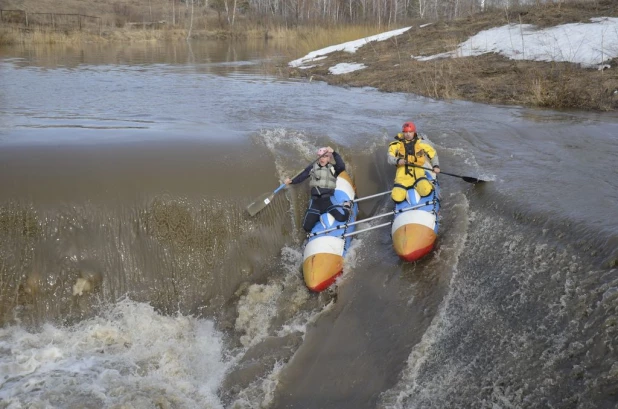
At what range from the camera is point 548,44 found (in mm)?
15234

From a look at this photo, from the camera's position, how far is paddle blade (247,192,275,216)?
277 inches

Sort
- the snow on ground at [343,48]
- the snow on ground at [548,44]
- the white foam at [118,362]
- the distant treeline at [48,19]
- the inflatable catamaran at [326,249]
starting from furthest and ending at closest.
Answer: the distant treeline at [48,19]
the snow on ground at [343,48]
the snow on ground at [548,44]
the inflatable catamaran at [326,249]
the white foam at [118,362]

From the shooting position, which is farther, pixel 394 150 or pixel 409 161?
pixel 394 150

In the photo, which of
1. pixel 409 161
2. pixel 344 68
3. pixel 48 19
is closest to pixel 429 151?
pixel 409 161

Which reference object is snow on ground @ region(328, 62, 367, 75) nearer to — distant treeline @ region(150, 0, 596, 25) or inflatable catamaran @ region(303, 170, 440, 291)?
inflatable catamaran @ region(303, 170, 440, 291)

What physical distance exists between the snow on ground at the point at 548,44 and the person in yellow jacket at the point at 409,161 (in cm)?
766

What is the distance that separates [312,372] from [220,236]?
7.91 feet

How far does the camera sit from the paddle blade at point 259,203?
7.04 metres

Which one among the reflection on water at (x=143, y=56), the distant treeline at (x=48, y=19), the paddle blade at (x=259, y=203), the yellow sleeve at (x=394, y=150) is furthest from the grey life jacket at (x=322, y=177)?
the distant treeline at (x=48, y=19)

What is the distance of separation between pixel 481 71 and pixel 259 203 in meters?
10.3

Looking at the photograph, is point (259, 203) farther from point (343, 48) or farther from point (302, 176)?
point (343, 48)

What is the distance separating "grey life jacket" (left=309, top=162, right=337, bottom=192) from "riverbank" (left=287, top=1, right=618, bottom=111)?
7130 millimetres

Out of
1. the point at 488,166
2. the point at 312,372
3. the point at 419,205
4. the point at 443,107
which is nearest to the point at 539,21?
the point at 443,107

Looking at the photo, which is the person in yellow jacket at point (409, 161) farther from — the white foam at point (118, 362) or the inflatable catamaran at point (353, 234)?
the white foam at point (118, 362)
